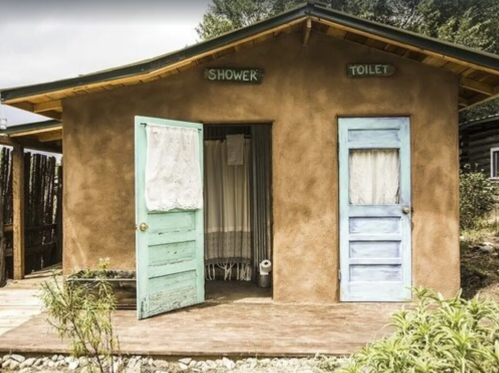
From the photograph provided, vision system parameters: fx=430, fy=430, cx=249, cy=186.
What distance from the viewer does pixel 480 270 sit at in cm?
665

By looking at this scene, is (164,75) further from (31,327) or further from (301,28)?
(31,327)

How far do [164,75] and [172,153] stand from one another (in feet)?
3.60

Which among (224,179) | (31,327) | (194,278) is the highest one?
(224,179)

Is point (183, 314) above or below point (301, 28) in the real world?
below

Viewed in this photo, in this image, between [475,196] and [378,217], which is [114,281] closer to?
[378,217]

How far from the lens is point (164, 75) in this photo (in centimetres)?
545

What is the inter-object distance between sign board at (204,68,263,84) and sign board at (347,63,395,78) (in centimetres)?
118

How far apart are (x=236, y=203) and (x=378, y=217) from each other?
2.54m

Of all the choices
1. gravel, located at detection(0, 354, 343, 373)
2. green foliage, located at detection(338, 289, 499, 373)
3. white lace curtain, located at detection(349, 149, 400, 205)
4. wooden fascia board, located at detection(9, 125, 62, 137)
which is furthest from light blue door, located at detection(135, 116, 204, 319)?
green foliage, located at detection(338, 289, 499, 373)

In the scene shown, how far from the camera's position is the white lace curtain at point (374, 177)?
5.45m

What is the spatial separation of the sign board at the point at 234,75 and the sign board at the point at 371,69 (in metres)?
1.18

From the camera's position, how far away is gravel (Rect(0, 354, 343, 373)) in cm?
368

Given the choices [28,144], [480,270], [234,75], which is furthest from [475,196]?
[28,144]

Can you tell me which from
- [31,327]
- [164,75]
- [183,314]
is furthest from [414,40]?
[31,327]
